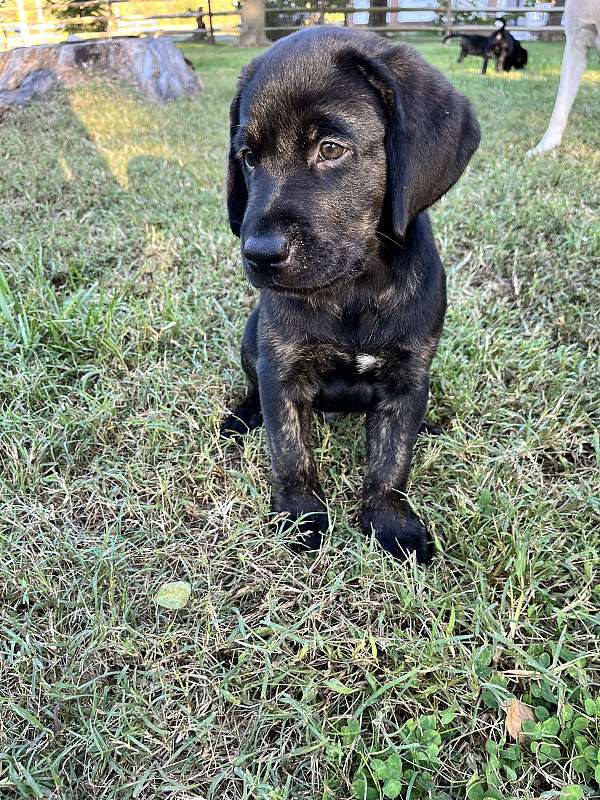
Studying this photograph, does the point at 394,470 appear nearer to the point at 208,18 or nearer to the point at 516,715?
the point at 516,715

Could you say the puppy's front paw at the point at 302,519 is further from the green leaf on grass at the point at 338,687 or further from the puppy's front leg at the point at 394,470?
the green leaf on grass at the point at 338,687

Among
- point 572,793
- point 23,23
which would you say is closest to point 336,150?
point 572,793

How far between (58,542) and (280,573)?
84 cm

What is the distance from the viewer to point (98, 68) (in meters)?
10.1

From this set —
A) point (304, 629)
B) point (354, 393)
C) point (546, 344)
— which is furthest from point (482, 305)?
point (304, 629)

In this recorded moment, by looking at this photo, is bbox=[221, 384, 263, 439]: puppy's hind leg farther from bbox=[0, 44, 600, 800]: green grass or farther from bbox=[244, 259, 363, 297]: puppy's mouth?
bbox=[244, 259, 363, 297]: puppy's mouth

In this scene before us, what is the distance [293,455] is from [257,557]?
15.3 inches

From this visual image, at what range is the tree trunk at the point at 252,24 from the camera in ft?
70.2

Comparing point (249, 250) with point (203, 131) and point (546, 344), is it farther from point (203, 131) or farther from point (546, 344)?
point (203, 131)

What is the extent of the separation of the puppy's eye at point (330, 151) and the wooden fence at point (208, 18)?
18969 mm

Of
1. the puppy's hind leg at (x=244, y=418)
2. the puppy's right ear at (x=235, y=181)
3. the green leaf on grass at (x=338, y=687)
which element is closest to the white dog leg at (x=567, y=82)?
the puppy's hind leg at (x=244, y=418)

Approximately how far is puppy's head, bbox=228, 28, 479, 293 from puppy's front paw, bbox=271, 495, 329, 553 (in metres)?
0.85

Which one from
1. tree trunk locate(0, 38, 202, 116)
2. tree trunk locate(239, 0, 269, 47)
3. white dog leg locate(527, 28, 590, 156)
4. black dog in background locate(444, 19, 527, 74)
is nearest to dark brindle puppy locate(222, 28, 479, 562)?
white dog leg locate(527, 28, 590, 156)

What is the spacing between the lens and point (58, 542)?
2344 mm
